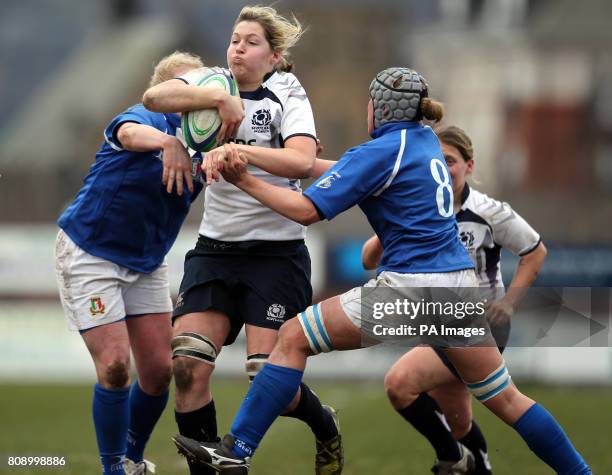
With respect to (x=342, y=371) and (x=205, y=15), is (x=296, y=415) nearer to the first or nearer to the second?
(x=342, y=371)

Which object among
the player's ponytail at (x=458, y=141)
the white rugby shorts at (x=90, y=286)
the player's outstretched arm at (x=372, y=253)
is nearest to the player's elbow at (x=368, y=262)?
the player's outstretched arm at (x=372, y=253)

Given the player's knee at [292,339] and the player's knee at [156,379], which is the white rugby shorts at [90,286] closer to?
the player's knee at [156,379]

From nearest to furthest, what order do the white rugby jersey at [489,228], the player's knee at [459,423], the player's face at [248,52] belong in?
the player's face at [248,52] < the white rugby jersey at [489,228] < the player's knee at [459,423]

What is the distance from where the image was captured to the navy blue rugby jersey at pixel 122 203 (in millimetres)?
7453

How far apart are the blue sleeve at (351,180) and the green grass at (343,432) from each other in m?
3.08

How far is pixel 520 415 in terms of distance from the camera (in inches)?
270

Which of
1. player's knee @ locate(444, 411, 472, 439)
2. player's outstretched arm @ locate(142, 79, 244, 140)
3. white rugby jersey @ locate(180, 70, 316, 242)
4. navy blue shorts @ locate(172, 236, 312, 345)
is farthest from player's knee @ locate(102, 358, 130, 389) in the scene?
player's knee @ locate(444, 411, 472, 439)

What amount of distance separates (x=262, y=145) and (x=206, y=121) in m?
0.45

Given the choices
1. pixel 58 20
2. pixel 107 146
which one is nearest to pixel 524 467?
pixel 107 146

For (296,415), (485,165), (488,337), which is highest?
(488,337)

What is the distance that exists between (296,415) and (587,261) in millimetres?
14829

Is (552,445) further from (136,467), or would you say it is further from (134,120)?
(134,120)

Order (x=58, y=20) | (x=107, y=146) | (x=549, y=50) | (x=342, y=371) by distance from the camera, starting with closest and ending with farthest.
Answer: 1. (x=107, y=146)
2. (x=342, y=371)
3. (x=549, y=50)
4. (x=58, y=20)

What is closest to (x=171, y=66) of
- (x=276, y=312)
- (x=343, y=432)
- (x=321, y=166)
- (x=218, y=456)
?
(x=321, y=166)
